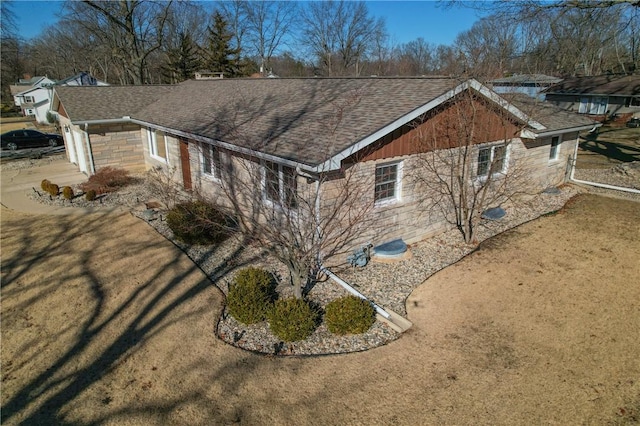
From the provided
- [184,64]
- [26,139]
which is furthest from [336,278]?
[184,64]

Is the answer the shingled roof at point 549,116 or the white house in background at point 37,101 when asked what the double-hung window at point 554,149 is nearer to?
the shingled roof at point 549,116

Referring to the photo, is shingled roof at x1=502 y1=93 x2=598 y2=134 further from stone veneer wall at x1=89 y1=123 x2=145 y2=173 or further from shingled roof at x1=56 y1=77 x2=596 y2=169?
stone veneer wall at x1=89 y1=123 x2=145 y2=173

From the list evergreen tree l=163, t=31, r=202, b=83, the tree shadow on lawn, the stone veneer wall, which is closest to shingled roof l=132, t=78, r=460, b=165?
the stone veneer wall

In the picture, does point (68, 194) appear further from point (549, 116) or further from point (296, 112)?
point (549, 116)

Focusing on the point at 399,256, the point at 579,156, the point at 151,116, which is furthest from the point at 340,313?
the point at 579,156

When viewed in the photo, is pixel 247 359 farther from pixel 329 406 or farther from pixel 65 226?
pixel 65 226

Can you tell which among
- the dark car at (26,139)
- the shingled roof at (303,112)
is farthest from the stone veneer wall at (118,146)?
the dark car at (26,139)
